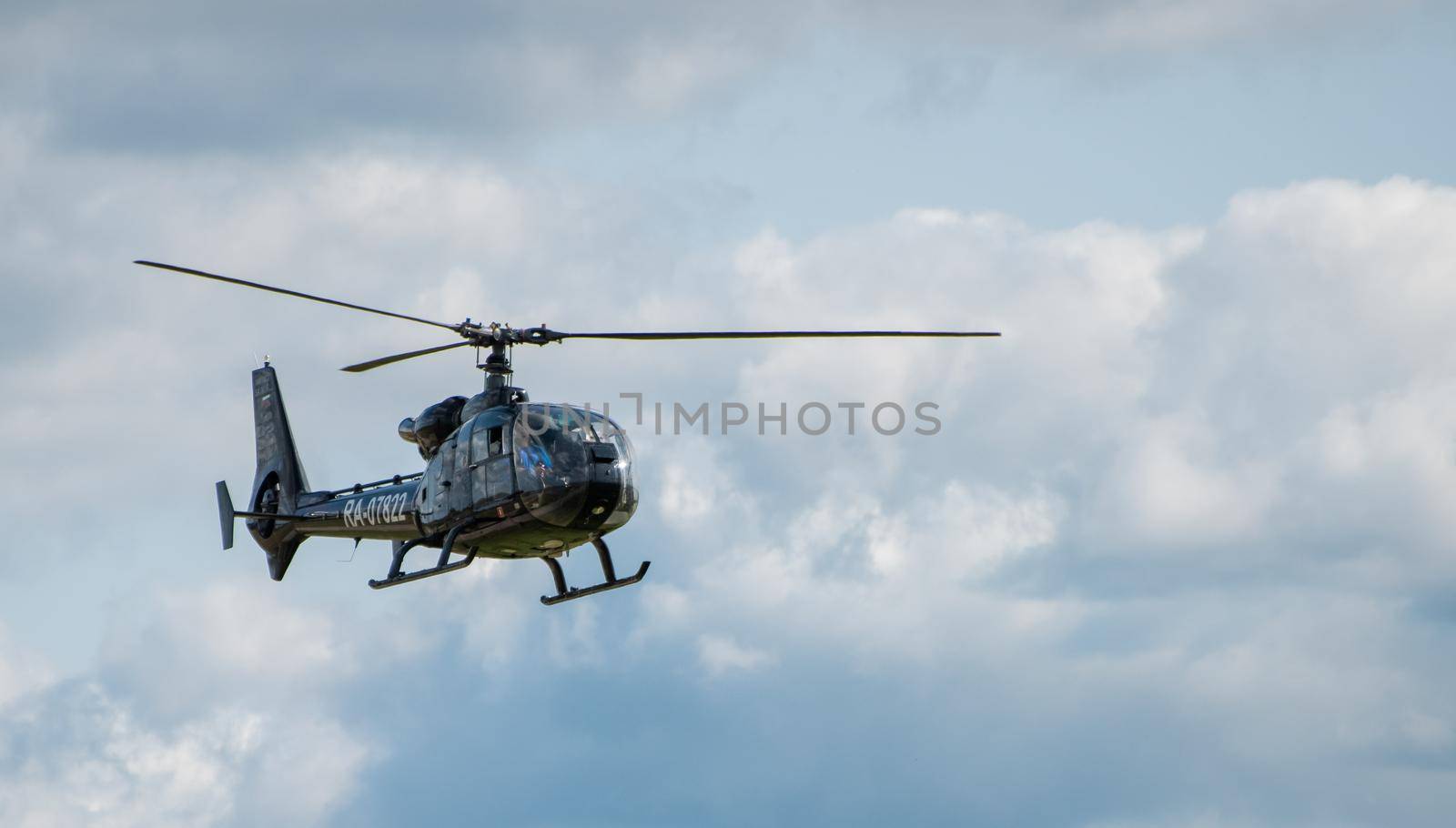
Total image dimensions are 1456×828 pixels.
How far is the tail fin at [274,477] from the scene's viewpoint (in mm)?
63781

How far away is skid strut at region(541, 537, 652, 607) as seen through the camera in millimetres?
52688

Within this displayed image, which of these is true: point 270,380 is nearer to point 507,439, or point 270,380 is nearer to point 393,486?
point 393,486

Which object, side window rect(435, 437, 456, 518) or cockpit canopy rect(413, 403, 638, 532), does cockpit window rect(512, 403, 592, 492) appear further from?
side window rect(435, 437, 456, 518)

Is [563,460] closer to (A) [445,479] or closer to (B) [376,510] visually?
(A) [445,479]

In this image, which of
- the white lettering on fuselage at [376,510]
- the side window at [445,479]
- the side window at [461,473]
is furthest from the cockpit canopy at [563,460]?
the white lettering on fuselage at [376,510]

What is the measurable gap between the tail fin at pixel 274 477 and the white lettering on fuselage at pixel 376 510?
15.4 feet

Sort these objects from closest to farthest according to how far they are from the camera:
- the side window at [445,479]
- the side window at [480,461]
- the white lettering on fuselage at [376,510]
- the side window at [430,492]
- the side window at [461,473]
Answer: the side window at [480,461] → the side window at [461,473] → the side window at [445,479] → the side window at [430,492] → the white lettering on fuselage at [376,510]

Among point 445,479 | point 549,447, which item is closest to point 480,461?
point 445,479

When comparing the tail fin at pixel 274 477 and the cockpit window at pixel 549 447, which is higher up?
the tail fin at pixel 274 477

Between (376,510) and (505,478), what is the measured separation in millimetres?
8041

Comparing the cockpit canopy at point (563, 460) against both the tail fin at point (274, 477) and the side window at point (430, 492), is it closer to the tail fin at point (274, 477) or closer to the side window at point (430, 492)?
the side window at point (430, 492)

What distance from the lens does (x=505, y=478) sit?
50594mm

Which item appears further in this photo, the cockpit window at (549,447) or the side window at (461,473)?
the side window at (461,473)

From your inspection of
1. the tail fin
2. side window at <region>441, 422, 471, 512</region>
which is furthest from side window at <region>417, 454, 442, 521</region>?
the tail fin
